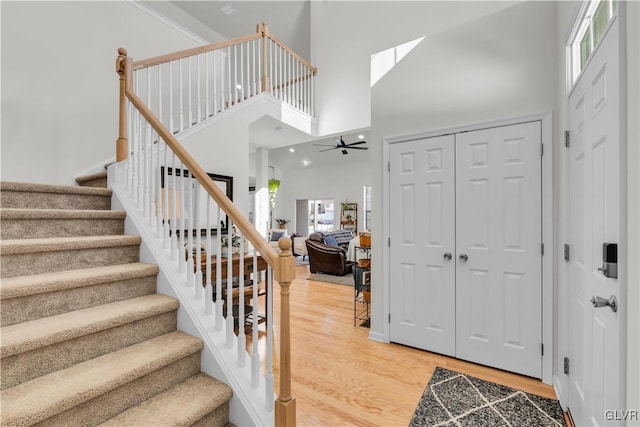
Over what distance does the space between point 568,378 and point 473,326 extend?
27.0 inches

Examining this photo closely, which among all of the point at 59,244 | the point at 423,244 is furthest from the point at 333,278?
the point at 59,244

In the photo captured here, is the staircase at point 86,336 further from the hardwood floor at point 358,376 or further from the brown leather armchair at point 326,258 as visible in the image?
the brown leather armchair at point 326,258

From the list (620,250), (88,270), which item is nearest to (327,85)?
(88,270)

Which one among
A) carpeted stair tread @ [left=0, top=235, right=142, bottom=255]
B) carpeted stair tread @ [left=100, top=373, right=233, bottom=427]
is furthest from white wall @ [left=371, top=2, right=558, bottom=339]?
carpeted stair tread @ [left=0, top=235, right=142, bottom=255]

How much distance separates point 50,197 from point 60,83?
1.81 metres

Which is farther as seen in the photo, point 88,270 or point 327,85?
point 327,85

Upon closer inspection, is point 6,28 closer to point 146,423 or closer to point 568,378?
point 146,423

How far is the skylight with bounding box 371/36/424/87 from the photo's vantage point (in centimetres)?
288

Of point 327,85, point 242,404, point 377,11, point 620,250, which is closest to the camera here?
point 620,250

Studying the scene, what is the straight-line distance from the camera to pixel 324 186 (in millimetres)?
10164

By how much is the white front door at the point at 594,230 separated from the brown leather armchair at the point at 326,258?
175 inches

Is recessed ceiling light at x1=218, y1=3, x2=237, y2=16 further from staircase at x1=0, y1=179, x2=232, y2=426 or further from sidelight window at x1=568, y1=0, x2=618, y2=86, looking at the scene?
sidelight window at x1=568, y1=0, x2=618, y2=86

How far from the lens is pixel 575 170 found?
1832 millimetres

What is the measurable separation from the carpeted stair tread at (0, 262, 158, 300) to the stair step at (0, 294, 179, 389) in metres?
0.14
